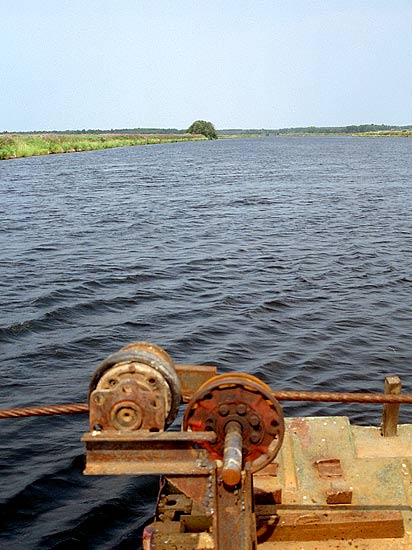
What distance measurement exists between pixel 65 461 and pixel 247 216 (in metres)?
22.6

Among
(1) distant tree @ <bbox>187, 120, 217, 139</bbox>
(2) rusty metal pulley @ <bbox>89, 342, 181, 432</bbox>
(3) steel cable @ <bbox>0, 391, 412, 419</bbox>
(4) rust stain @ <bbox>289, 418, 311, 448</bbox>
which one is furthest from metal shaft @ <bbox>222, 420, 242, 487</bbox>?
(1) distant tree @ <bbox>187, 120, 217, 139</bbox>

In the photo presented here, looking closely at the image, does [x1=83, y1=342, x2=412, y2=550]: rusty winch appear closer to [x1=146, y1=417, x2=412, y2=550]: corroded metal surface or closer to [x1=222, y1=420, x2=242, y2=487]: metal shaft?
[x1=222, y1=420, x2=242, y2=487]: metal shaft

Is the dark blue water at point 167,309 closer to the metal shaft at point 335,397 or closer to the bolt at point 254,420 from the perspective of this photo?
the metal shaft at point 335,397

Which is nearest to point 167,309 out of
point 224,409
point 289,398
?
point 289,398

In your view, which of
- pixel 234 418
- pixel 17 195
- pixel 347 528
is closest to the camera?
pixel 234 418

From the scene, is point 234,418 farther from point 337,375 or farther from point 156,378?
point 337,375

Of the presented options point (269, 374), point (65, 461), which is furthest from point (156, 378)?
point (269, 374)

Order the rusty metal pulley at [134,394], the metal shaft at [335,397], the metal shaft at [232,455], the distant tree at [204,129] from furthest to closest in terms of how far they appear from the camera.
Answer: the distant tree at [204,129], the metal shaft at [335,397], the rusty metal pulley at [134,394], the metal shaft at [232,455]

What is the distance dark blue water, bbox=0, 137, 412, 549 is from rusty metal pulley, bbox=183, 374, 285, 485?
4756 mm

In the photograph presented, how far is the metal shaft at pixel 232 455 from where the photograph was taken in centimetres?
350

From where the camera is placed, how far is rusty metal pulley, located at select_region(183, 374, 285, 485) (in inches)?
155

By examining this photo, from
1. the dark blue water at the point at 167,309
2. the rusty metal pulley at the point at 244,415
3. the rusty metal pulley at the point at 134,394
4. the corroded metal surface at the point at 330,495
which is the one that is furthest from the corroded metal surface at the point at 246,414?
the dark blue water at the point at 167,309

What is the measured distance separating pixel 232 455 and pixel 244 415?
1.35 feet

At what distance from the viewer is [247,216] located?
31.2m
